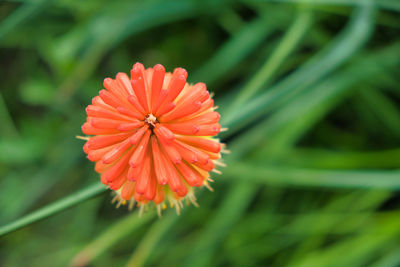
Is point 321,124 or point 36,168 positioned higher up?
point 36,168

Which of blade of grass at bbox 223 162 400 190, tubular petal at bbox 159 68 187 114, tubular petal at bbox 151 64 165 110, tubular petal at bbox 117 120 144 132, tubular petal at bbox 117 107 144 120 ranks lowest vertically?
blade of grass at bbox 223 162 400 190

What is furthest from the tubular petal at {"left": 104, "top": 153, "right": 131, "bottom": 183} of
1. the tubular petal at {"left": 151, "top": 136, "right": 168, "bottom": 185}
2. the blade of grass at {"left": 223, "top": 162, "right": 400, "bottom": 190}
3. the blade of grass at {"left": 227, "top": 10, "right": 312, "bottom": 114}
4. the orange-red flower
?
the blade of grass at {"left": 223, "top": 162, "right": 400, "bottom": 190}

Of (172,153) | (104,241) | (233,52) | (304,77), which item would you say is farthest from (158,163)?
(233,52)

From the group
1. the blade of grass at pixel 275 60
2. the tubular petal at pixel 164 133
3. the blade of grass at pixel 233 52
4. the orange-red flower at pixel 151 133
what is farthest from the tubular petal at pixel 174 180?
the blade of grass at pixel 233 52

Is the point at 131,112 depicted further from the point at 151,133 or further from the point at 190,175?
the point at 190,175

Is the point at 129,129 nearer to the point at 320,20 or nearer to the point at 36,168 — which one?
the point at 36,168

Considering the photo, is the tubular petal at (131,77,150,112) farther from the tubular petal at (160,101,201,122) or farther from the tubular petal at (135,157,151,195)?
the tubular petal at (135,157,151,195)

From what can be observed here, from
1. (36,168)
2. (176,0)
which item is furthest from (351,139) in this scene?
(36,168)
